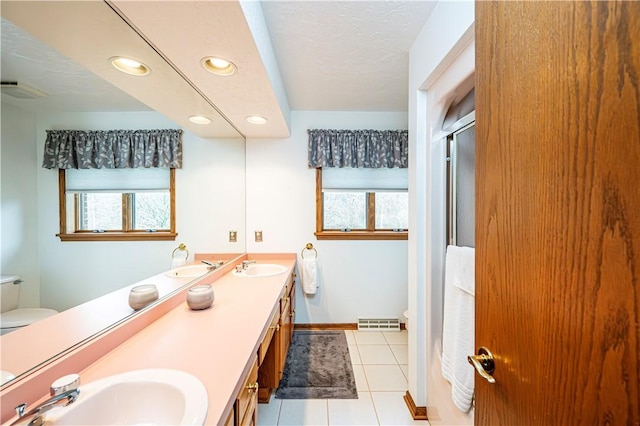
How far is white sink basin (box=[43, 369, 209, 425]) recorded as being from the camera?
71cm

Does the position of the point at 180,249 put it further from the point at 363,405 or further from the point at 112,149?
the point at 363,405

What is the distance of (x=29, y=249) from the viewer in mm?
860

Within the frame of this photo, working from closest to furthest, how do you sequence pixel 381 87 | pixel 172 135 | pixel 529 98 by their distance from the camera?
pixel 529 98 < pixel 172 135 < pixel 381 87

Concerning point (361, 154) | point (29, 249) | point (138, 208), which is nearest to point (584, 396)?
point (29, 249)

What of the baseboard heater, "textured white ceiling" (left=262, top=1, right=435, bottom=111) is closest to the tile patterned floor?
the baseboard heater

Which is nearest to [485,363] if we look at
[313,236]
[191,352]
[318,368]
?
Answer: [191,352]

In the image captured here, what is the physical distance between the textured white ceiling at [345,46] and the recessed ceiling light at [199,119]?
0.69 meters

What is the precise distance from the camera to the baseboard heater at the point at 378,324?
281 cm

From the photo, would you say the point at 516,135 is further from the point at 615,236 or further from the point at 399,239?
the point at 399,239

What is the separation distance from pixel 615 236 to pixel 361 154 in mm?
2413

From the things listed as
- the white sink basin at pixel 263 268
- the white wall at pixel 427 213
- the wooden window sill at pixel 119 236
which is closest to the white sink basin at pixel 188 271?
the wooden window sill at pixel 119 236

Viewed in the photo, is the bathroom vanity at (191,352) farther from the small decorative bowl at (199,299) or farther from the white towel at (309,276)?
the white towel at (309,276)

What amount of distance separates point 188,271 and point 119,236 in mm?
502

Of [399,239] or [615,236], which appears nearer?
[615,236]
